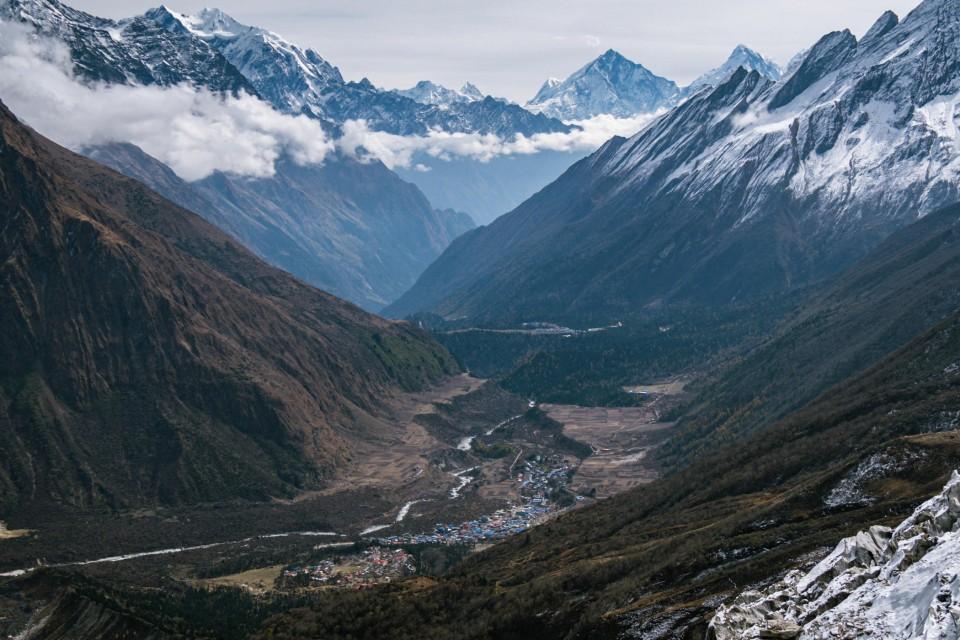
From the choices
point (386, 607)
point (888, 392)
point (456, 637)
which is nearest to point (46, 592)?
point (386, 607)

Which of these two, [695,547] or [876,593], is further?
[695,547]

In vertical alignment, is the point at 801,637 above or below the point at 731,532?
above

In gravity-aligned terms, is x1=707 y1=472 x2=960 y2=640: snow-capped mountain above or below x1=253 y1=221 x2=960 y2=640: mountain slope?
above

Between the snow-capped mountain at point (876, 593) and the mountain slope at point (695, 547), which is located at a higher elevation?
the snow-capped mountain at point (876, 593)

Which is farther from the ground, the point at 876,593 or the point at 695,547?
the point at 876,593

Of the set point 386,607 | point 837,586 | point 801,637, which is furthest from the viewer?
point 386,607

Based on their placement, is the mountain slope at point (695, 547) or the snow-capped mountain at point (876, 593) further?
the mountain slope at point (695, 547)

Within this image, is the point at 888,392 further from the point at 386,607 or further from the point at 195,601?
the point at 195,601

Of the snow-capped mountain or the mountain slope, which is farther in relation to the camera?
the mountain slope
